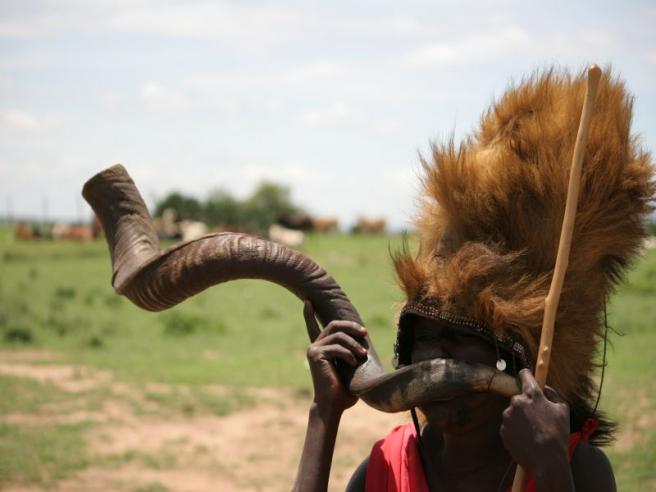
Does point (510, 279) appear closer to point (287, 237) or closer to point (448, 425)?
point (448, 425)

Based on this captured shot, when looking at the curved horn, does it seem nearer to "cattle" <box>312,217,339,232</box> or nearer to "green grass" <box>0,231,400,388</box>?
"green grass" <box>0,231,400,388</box>

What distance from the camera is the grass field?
6996 millimetres

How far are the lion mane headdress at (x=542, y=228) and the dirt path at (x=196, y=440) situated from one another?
175 inches

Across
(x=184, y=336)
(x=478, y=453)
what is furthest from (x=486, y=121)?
(x=184, y=336)

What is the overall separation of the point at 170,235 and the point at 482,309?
38.1m

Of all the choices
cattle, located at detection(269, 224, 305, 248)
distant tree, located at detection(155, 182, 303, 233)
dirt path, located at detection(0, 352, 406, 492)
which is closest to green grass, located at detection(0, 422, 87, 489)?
dirt path, located at detection(0, 352, 406, 492)

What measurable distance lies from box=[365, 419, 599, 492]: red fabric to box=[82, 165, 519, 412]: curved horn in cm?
37

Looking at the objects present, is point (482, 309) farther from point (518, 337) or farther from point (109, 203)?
point (109, 203)

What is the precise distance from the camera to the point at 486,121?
8.73ft

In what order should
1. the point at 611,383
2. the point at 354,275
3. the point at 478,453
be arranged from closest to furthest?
the point at 478,453 < the point at 611,383 < the point at 354,275

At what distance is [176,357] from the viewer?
39.8 feet

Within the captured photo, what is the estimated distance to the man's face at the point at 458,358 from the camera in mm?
2275

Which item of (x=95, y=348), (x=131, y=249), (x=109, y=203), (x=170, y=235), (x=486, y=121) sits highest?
(x=170, y=235)

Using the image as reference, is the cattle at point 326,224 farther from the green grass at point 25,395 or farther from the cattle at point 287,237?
the green grass at point 25,395
